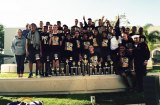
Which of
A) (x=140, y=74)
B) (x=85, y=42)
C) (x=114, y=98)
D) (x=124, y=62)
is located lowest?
(x=114, y=98)

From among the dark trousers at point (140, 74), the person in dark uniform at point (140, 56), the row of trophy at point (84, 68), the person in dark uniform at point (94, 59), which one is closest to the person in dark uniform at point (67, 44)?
the row of trophy at point (84, 68)

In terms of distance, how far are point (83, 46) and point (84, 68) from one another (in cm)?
91

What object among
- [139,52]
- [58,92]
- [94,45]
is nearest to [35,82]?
[58,92]

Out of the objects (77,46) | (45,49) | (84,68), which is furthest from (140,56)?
(45,49)

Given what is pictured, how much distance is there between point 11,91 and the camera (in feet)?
35.6

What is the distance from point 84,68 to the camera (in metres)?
12.9

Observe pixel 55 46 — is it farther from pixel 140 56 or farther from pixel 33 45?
pixel 140 56

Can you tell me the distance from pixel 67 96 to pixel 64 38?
2.36m

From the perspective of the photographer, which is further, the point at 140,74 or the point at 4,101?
the point at 140,74

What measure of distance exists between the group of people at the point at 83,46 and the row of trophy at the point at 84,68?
12cm

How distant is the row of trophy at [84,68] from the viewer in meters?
12.8

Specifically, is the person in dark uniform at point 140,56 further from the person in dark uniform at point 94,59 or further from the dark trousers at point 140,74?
the person in dark uniform at point 94,59

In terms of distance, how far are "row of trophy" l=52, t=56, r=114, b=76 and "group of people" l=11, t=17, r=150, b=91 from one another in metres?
0.12

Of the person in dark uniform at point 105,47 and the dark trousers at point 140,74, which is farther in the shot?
the person in dark uniform at point 105,47
